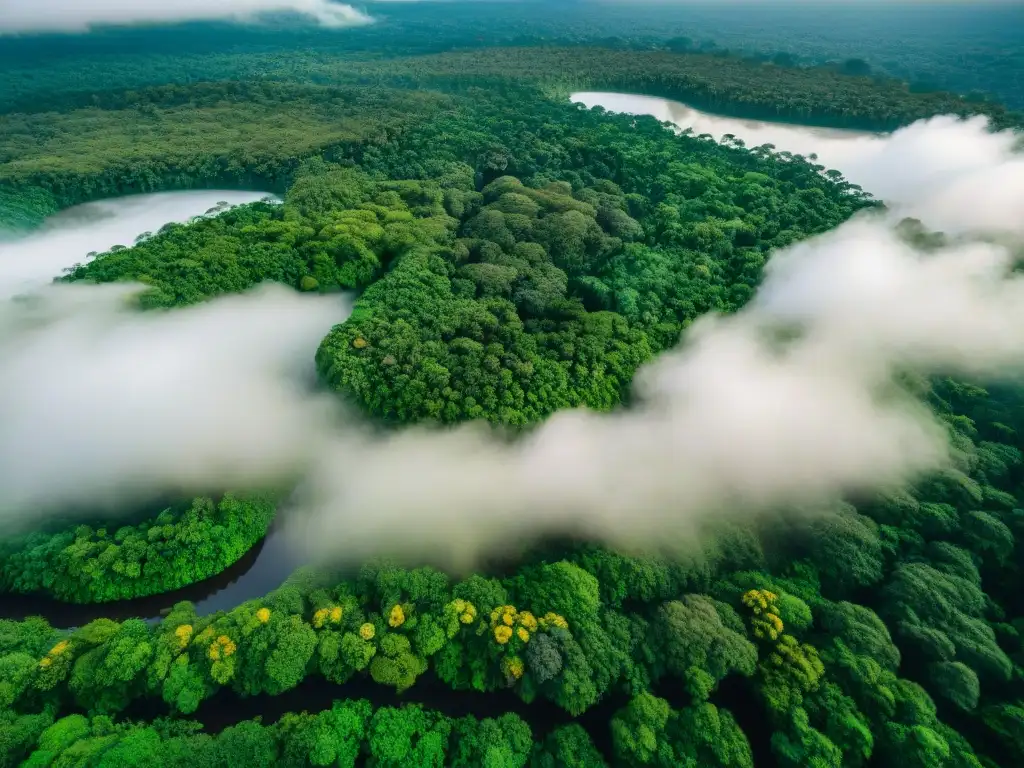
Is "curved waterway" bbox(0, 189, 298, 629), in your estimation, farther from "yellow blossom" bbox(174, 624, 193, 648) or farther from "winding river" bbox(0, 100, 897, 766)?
"yellow blossom" bbox(174, 624, 193, 648)

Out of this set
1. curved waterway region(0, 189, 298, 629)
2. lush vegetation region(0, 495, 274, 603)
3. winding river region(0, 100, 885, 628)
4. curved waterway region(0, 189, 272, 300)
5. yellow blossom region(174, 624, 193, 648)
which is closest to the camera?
yellow blossom region(174, 624, 193, 648)

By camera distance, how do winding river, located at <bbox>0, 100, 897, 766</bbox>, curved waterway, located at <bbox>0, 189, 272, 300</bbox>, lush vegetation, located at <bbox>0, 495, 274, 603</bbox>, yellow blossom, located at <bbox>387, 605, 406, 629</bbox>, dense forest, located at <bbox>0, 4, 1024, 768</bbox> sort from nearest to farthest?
1. dense forest, located at <bbox>0, 4, 1024, 768</bbox>
2. winding river, located at <bbox>0, 100, 897, 766</bbox>
3. yellow blossom, located at <bbox>387, 605, 406, 629</bbox>
4. lush vegetation, located at <bbox>0, 495, 274, 603</bbox>
5. curved waterway, located at <bbox>0, 189, 272, 300</bbox>

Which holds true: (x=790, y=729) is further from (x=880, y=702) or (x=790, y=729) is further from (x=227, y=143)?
(x=227, y=143)

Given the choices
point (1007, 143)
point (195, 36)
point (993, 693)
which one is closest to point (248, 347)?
point (993, 693)

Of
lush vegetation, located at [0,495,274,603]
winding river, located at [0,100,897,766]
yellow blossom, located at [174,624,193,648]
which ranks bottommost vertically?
winding river, located at [0,100,897,766]

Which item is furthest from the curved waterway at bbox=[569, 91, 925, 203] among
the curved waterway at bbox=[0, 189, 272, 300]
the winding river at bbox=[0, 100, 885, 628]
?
the curved waterway at bbox=[0, 189, 272, 300]

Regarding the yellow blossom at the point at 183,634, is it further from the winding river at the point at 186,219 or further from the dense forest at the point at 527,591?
the winding river at the point at 186,219

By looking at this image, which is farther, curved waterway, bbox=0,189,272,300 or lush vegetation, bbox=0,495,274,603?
curved waterway, bbox=0,189,272,300

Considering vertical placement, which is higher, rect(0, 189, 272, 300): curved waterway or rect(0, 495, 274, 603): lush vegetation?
rect(0, 189, 272, 300): curved waterway
